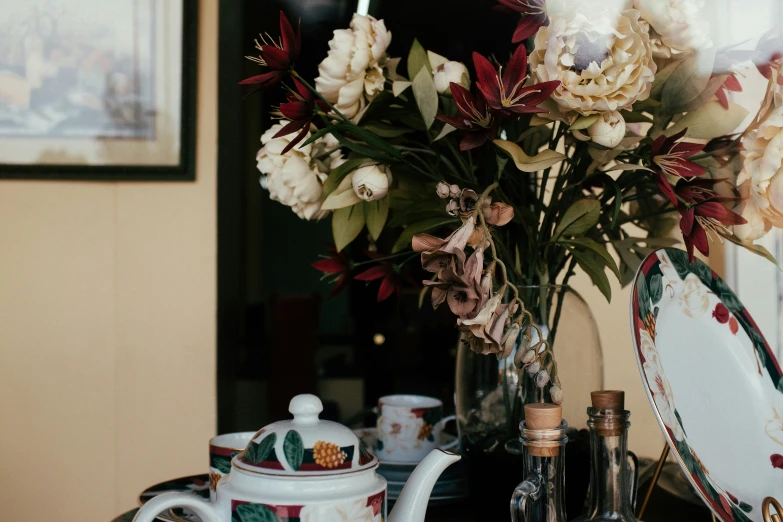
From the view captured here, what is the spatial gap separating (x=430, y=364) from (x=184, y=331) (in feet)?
1.62

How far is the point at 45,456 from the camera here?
1.53 meters

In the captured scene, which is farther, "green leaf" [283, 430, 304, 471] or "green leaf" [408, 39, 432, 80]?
"green leaf" [408, 39, 432, 80]

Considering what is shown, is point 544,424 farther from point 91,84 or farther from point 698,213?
point 91,84

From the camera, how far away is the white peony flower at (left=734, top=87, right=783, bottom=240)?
0.67 metres

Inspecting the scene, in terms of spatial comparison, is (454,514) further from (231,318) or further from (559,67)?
(231,318)

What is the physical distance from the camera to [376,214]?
77 cm

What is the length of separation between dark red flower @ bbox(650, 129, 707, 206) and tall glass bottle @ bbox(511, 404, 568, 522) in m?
0.23

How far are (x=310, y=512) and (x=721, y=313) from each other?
1.70 feet

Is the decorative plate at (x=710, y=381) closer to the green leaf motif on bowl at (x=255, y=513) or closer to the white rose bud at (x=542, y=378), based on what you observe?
the white rose bud at (x=542, y=378)

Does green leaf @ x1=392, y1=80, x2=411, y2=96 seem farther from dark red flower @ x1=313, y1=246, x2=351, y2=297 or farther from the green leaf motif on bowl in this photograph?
the green leaf motif on bowl

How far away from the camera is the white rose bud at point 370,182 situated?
0.72 m

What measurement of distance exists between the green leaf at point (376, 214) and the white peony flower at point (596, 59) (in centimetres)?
22

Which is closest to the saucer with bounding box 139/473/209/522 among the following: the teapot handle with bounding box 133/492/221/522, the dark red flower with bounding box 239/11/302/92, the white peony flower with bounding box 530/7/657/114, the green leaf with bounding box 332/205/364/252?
the teapot handle with bounding box 133/492/221/522

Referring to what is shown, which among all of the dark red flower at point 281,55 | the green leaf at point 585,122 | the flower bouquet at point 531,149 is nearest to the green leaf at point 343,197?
the flower bouquet at point 531,149
